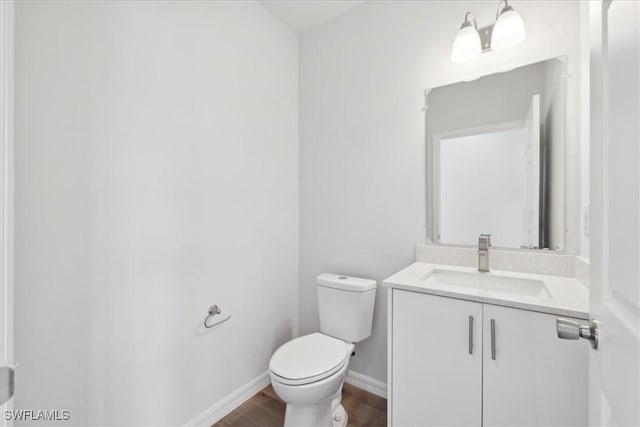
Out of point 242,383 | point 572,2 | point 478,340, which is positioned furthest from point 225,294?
point 572,2

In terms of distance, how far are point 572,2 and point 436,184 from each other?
0.98m

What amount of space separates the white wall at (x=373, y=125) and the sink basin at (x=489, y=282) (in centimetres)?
26

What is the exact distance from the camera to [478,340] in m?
1.11

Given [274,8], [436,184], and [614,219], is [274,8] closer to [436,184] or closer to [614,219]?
[436,184]

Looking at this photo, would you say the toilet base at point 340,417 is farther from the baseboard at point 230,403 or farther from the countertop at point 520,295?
the countertop at point 520,295

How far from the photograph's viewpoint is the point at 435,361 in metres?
1.21

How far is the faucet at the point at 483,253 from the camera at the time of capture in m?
1.46

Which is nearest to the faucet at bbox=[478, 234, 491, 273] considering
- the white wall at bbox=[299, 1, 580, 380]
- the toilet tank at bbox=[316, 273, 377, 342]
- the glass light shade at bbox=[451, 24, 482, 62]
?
the white wall at bbox=[299, 1, 580, 380]

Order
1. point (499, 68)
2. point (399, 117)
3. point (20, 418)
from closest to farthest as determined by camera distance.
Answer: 1. point (20, 418)
2. point (499, 68)
3. point (399, 117)

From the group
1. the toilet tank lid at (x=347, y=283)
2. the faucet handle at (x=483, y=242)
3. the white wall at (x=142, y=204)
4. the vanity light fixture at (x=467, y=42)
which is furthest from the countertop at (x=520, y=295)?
the vanity light fixture at (x=467, y=42)

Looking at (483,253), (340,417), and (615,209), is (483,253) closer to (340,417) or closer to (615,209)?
(615,209)

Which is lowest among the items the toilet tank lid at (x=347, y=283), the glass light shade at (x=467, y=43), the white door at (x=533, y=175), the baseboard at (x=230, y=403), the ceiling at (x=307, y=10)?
the baseboard at (x=230, y=403)

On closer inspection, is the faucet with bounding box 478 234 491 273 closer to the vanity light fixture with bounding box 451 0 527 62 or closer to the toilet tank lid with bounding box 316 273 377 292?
the toilet tank lid with bounding box 316 273 377 292

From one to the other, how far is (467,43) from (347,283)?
4.70 feet
